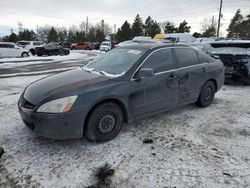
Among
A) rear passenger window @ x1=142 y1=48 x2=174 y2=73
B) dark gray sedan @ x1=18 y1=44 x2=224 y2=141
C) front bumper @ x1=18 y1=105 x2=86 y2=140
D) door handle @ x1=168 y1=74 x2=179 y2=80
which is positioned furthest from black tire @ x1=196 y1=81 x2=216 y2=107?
front bumper @ x1=18 y1=105 x2=86 y2=140

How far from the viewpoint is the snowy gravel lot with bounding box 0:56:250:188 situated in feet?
8.97

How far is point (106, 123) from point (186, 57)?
7.69ft

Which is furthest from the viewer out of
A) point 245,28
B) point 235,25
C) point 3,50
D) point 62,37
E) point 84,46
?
point 62,37

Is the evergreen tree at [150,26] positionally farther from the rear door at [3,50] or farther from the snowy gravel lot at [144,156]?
the snowy gravel lot at [144,156]

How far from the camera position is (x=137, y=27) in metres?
60.0

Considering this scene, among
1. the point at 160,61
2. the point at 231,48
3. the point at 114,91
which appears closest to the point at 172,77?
the point at 160,61

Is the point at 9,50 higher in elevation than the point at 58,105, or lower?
higher

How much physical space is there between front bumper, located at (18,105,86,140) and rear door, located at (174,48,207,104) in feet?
7.42

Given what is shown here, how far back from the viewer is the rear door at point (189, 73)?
4548 mm

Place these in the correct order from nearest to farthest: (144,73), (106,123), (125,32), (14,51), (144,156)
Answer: (144,156) → (106,123) → (144,73) → (14,51) → (125,32)

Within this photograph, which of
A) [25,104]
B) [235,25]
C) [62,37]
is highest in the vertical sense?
[235,25]

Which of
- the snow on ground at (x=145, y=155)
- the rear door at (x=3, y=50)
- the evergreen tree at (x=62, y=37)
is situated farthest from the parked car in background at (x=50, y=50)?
the evergreen tree at (x=62, y=37)

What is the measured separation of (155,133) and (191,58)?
1.92 m

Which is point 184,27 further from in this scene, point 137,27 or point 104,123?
point 104,123
